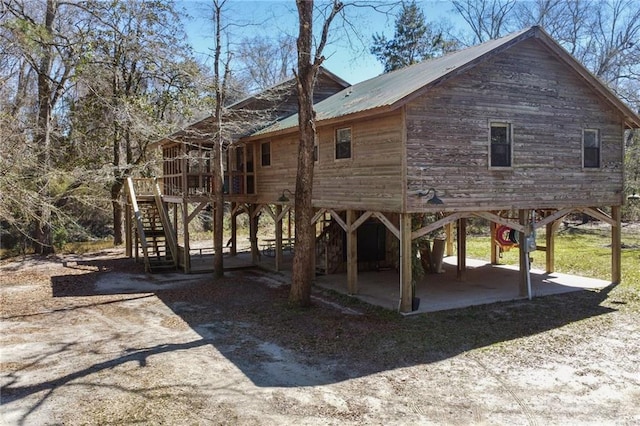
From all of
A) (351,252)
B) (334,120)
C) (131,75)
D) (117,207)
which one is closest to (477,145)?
(334,120)

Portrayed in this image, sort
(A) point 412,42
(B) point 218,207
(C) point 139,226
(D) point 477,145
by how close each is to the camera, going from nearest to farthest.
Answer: (D) point 477,145 → (B) point 218,207 → (C) point 139,226 → (A) point 412,42

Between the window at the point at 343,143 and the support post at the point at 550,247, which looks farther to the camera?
the support post at the point at 550,247

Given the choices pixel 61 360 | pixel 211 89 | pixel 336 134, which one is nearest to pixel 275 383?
pixel 61 360

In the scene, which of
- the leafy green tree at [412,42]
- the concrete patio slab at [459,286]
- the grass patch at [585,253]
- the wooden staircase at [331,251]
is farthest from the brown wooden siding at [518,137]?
the leafy green tree at [412,42]

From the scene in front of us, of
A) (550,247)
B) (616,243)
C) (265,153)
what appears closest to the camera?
(616,243)

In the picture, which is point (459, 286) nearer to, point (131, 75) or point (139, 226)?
point (139, 226)

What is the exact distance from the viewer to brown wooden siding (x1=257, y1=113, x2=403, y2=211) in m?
12.1

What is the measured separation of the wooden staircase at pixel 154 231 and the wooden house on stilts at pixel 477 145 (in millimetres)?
6917

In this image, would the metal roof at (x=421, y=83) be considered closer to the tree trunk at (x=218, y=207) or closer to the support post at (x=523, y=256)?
the tree trunk at (x=218, y=207)

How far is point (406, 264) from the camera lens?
12.1 meters

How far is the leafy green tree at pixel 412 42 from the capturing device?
3950 centimetres

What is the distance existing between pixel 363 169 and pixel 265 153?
680 cm

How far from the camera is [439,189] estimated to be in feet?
39.9

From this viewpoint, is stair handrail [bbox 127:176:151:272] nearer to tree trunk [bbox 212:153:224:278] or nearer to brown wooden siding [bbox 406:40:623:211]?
tree trunk [bbox 212:153:224:278]
